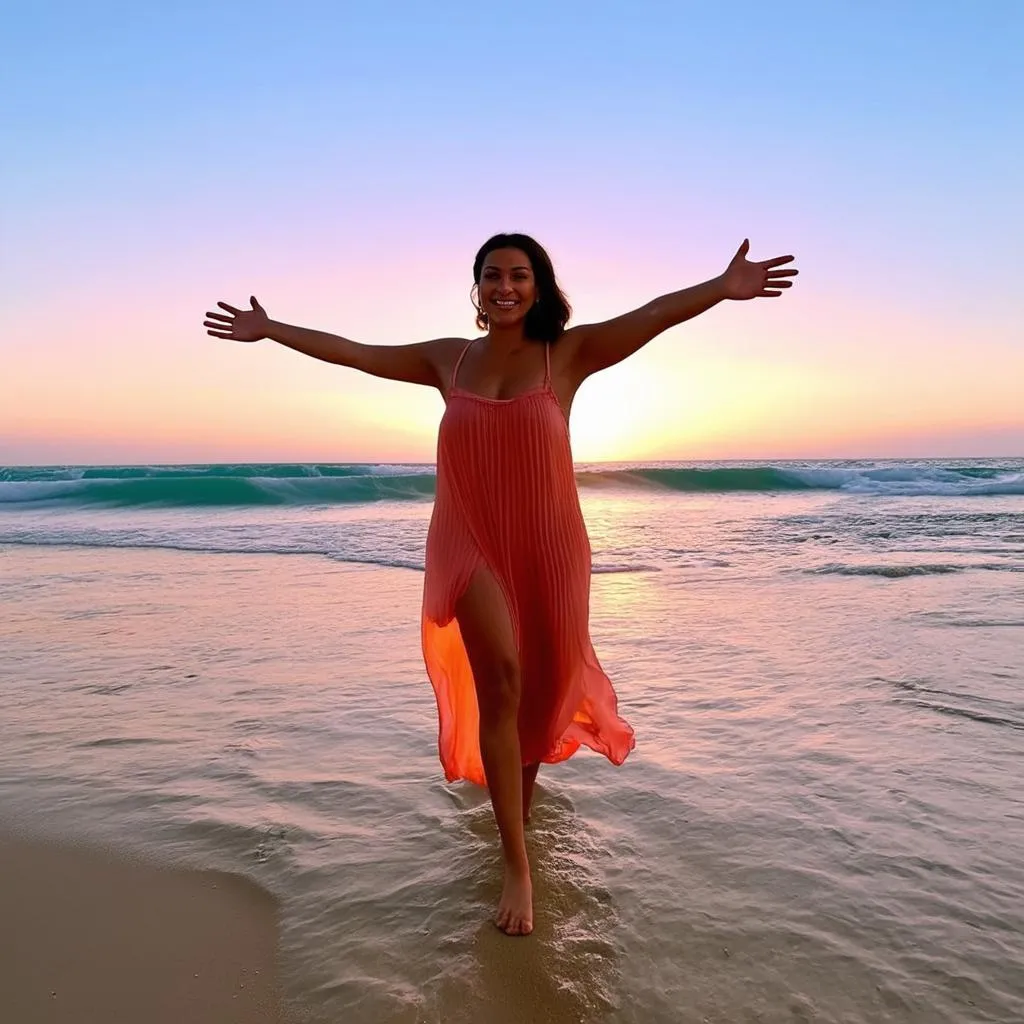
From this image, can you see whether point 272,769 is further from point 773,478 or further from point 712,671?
point 773,478

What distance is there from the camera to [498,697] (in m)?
2.97

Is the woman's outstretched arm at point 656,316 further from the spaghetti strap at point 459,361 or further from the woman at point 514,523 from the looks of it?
the spaghetti strap at point 459,361

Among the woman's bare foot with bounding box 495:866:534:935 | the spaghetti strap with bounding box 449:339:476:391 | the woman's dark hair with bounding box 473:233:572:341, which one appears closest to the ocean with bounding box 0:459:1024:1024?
the woman's bare foot with bounding box 495:866:534:935

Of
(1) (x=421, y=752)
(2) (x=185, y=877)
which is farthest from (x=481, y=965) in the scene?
(1) (x=421, y=752)

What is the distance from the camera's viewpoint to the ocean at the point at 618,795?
8.02 feet

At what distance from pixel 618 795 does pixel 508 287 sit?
205 centimetres

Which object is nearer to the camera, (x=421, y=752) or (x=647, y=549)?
(x=421, y=752)

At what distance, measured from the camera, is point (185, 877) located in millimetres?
3014

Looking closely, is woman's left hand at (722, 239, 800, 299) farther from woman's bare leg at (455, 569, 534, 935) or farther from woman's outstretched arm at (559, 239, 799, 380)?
woman's bare leg at (455, 569, 534, 935)

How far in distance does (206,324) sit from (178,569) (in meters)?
8.03

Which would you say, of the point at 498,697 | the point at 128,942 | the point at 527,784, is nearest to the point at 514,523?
the point at 498,697

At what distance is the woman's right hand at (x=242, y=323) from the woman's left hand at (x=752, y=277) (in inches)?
73.9


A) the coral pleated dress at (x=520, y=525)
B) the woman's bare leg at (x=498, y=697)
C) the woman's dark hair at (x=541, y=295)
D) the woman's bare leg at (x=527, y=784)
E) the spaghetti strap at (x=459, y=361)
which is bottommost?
the woman's bare leg at (x=527, y=784)

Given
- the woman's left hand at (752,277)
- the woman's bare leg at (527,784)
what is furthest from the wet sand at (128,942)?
the woman's left hand at (752,277)
